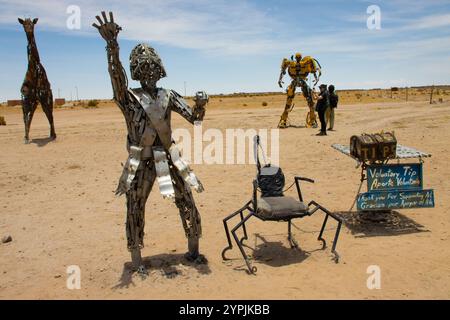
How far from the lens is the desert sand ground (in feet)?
14.9

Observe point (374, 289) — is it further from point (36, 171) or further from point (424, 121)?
point (424, 121)

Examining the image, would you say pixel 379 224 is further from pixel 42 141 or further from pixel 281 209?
pixel 42 141

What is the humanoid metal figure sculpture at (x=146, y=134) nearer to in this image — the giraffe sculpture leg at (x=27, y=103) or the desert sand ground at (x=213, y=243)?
the desert sand ground at (x=213, y=243)

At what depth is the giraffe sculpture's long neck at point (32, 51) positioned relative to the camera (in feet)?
47.2

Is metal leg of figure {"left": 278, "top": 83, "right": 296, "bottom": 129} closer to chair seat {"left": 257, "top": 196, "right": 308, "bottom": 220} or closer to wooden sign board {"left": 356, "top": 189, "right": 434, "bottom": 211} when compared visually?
wooden sign board {"left": 356, "top": 189, "right": 434, "bottom": 211}

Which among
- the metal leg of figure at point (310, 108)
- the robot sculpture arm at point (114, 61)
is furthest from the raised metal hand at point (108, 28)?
the metal leg of figure at point (310, 108)

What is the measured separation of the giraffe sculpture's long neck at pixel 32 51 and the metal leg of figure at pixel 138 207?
38.5 feet

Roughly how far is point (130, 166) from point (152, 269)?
129cm

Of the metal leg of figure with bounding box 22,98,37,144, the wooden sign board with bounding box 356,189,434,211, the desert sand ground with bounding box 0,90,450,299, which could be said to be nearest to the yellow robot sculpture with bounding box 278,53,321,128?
the desert sand ground with bounding box 0,90,450,299

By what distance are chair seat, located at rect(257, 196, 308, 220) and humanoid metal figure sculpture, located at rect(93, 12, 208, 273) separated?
0.86 m

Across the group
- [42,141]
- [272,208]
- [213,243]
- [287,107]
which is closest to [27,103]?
[42,141]

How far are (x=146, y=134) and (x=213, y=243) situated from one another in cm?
202

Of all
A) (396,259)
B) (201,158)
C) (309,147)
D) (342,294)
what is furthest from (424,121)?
(342,294)

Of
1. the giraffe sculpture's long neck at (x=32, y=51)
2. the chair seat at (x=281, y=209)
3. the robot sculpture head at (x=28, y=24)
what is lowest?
the chair seat at (x=281, y=209)
